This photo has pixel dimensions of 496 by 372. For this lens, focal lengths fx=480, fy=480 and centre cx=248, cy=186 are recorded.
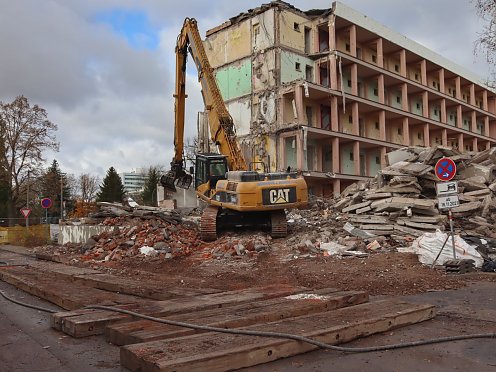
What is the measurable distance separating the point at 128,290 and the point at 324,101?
31.4 meters

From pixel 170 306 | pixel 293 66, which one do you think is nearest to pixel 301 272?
pixel 170 306

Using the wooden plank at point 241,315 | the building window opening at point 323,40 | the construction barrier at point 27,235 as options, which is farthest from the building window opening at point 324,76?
the wooden plank at point 241,315

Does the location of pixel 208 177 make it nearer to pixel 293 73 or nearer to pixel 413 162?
pixel 413 162

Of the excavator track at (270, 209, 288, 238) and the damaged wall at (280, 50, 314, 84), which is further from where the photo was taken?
the damaged wall at (280, 50, 314, 84)

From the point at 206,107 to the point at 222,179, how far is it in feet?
12.0

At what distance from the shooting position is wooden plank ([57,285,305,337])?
5.82 metres

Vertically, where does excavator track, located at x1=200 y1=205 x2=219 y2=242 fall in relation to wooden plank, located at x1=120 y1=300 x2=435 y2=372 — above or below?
above

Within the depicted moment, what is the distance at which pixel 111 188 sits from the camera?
237 feet

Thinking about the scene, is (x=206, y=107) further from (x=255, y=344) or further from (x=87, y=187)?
(x=87, y=187)

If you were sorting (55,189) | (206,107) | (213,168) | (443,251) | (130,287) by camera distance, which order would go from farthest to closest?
(55,189) < (206,107) < (213,168) < (443,251) < (130,287)

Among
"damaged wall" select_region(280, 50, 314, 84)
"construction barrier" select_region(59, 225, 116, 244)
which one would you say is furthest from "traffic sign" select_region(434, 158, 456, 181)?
"damaged wall" select_region(280, 50, 314, 84)

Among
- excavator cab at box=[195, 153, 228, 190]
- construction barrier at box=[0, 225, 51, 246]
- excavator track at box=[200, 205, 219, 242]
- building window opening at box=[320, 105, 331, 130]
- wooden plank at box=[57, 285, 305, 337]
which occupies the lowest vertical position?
construction barrier at box=[0, 225, 51, 246]

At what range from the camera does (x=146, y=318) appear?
568cm

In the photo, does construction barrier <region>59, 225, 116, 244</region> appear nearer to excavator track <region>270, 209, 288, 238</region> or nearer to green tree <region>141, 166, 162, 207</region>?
excavator track <region>270, 209, 288, 238</region>
